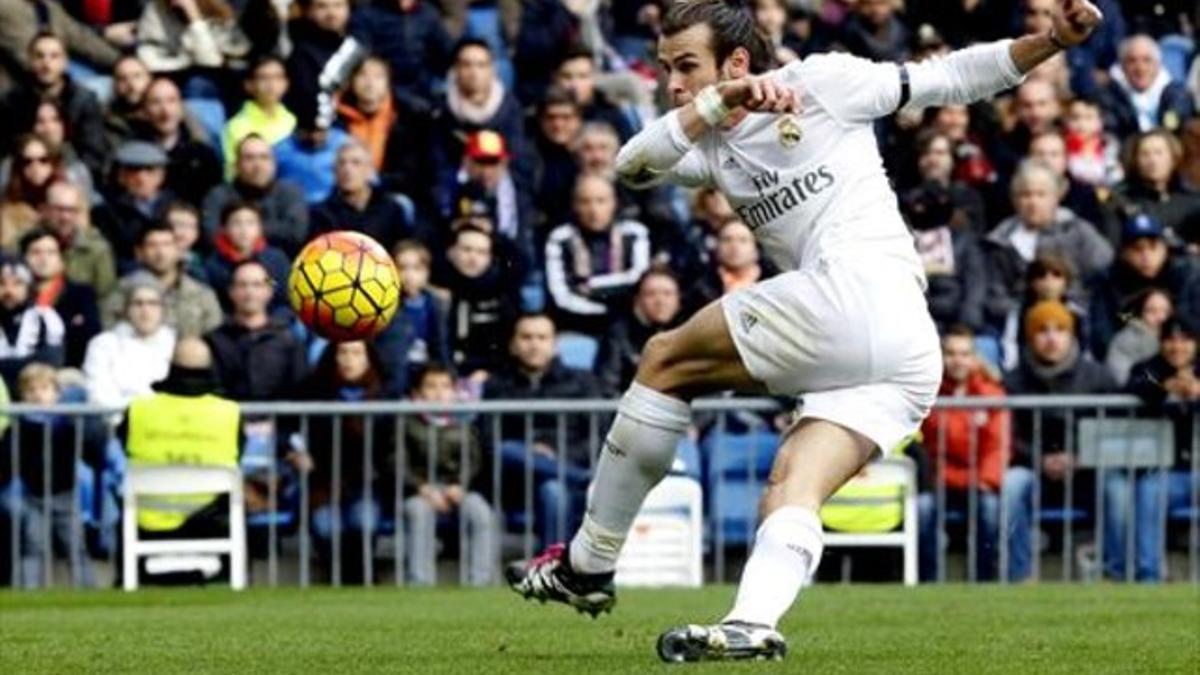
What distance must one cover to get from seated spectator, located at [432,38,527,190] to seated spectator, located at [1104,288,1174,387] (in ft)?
13.2

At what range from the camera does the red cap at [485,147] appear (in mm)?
21016

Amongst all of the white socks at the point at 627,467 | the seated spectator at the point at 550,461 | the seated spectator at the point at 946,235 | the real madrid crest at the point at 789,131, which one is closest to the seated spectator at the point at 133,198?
the seated spectator at the point at 550,461

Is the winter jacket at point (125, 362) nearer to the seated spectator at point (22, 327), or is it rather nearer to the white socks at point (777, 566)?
the seated spectator at point (22, 327)

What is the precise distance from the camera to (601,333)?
20078 millimetres

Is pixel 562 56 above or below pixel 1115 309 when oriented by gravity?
above

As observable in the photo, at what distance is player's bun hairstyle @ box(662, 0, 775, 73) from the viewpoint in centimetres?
1073

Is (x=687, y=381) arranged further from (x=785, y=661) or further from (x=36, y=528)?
(x=36, y=528)

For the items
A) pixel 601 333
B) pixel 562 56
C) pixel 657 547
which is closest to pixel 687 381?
pixel 657 547

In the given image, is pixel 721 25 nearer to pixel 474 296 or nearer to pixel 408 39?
pixel 474 296

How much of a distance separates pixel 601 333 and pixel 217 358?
2402 millimetres

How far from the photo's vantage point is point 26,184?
2072cm

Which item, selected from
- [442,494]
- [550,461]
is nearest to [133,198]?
[442,494]

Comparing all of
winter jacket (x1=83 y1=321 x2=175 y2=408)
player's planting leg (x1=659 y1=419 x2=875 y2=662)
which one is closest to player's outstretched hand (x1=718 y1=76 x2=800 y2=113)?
player's planting leg (x1=659 y1=419 x2=875 y2=662)

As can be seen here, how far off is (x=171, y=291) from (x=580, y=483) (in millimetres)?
2874
